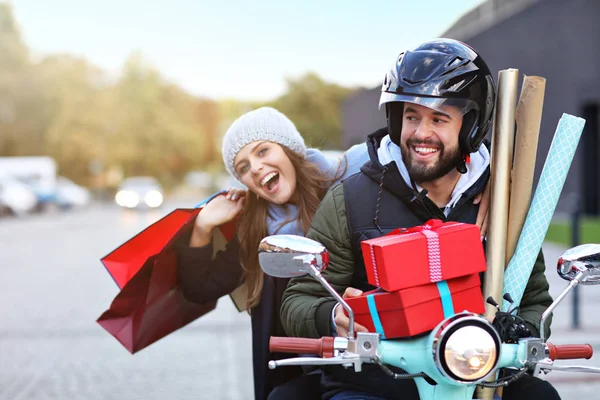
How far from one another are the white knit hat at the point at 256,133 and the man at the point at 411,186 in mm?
907

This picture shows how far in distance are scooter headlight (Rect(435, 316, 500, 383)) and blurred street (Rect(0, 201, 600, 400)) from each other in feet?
15.1

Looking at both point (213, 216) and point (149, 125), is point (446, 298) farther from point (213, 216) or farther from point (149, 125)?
point (149, 125)

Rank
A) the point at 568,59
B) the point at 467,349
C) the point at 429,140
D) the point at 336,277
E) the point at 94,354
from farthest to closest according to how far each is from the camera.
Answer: the point at 568,59, the point at 94,354, the point at 336,277, the point at 429,140, the point at 467,349

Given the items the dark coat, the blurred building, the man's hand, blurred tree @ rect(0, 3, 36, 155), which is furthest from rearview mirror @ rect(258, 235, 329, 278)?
blurred tree @ rect(0, 3, 36, 155)

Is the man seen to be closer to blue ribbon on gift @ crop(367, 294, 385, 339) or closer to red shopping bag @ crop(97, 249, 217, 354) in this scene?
blue ribbon on gift @ crop(367, 294, 385, 339)

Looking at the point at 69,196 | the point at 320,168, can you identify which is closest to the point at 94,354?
the point at 320,168

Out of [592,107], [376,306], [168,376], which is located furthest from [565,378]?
[592,107]

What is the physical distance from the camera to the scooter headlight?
2010mm

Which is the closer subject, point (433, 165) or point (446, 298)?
point (446, 298)

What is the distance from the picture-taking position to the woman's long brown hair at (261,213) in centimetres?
360

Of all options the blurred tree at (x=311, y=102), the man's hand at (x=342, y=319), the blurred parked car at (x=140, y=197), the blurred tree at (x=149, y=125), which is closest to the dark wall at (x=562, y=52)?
the blurred parked car at (x=140, y=197)

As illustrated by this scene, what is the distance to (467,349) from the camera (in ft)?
6.59

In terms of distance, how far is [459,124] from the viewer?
8.66 ft

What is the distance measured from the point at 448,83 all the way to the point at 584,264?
614 mm
